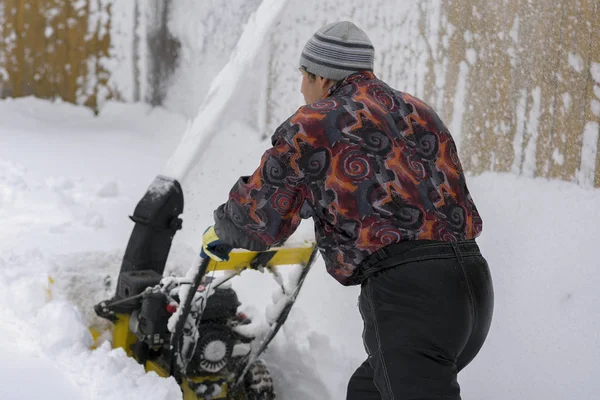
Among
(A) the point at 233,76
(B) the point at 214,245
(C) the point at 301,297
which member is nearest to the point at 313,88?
(B) the point at 214,245

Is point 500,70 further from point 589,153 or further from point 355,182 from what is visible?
point 355,182

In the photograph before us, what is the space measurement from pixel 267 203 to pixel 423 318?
58 cm

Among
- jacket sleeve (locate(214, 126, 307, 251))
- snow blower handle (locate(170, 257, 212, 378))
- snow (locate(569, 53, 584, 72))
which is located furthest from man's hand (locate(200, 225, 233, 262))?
snow (locate(569, 53, 584, 72))

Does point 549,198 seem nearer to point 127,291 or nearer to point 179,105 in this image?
point 127,291

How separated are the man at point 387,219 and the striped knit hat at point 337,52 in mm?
69

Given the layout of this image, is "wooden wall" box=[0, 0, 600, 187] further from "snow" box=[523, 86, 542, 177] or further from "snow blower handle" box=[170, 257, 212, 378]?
"snow blower handle" box=[170, 257, 212, 378]

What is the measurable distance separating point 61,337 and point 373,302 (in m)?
1.57

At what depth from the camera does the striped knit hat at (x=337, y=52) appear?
2377 mm

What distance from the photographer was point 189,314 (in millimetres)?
3344

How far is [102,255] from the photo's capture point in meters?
5.40

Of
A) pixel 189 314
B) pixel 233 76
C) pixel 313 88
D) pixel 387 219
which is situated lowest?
pixel 189 314

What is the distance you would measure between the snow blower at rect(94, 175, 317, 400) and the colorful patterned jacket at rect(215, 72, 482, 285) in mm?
Result: 928

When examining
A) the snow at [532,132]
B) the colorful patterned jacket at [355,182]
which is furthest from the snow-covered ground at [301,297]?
the colorful patterned jacket at [355,182]

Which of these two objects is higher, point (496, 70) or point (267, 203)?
point (496, 70)
